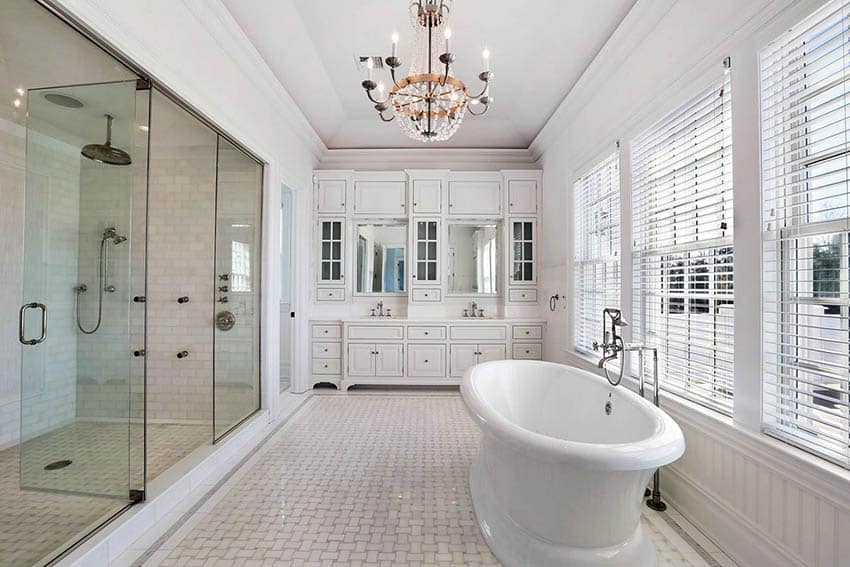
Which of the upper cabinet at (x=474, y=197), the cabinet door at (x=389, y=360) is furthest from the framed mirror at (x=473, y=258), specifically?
the cabinet door at (x=389, y=360)

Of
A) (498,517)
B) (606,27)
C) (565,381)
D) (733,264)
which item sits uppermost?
(606,27)

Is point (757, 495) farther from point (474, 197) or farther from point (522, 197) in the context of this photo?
point (474, 197)

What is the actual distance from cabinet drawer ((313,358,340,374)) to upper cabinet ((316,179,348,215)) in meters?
1.70

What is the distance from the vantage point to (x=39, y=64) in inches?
71.6

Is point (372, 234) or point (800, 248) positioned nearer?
point (800, 248)

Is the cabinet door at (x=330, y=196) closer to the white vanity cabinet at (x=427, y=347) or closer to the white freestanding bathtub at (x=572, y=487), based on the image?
the white vanity cabinet at (x=427, y=347)

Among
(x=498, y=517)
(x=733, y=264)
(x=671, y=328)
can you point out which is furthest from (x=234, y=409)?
(x=733, y=264)

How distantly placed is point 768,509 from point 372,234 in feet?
12.7

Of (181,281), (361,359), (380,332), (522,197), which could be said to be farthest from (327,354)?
(522,197)

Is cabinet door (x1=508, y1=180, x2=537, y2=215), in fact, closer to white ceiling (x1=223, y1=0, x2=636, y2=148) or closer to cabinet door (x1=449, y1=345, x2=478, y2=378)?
white ceiling (x1=223, y1=0, x2=636, y2=148)

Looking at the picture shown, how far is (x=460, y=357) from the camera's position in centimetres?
410

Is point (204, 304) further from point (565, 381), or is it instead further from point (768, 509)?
point (768, 509)

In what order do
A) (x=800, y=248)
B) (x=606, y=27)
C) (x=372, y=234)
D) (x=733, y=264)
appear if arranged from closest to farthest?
(x=800, y=248) < (x=733, y=264) < (x=606, y=27) < (x=372, y=234)

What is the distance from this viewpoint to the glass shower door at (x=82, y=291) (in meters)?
1.90
